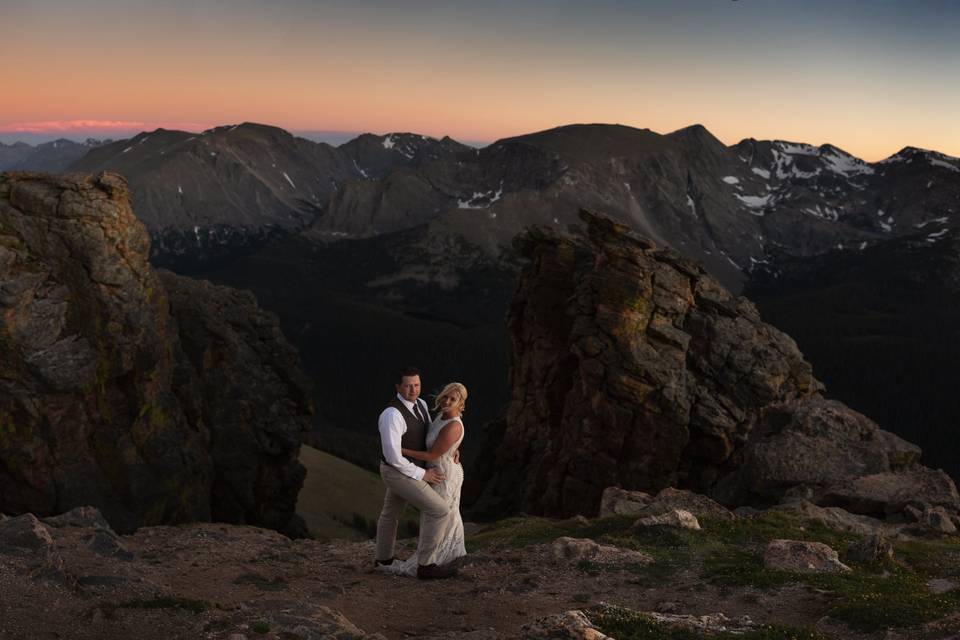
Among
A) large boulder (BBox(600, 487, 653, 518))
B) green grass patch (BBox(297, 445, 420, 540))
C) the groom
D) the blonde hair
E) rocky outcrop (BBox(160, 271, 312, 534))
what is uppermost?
the blonde hair

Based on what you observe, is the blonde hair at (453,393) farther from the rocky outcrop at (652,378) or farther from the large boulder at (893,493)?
the rocky outcrop at (652,378)

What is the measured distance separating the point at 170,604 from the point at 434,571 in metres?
7.39

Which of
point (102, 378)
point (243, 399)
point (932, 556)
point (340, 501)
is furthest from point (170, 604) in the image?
point (340, 501)

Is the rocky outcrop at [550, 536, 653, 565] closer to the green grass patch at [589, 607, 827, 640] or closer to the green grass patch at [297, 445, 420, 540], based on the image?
the green grass patch at [589, 607, 827, 640]

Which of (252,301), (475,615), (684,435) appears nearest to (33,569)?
(475,615)

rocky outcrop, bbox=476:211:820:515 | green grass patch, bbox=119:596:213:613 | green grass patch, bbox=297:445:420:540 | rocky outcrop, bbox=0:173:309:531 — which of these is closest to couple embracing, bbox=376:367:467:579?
green grass patch, bbox=119:596:213:613

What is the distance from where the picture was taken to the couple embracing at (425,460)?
19641 millimetres

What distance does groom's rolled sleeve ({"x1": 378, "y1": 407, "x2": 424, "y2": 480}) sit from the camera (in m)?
19.4

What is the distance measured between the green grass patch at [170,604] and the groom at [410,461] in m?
5.16

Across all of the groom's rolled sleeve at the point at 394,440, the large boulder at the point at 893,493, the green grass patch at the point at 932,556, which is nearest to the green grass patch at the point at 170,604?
the groom's rolled sleeve at the point at 394,440

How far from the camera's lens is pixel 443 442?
19.8 meters

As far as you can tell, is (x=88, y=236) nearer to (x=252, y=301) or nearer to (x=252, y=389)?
(x=252, y=389)

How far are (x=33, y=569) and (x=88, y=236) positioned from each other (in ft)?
135

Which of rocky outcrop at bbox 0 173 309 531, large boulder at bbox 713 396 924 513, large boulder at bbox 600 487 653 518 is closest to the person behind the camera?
large boulder at bbox 600 487 653 518
